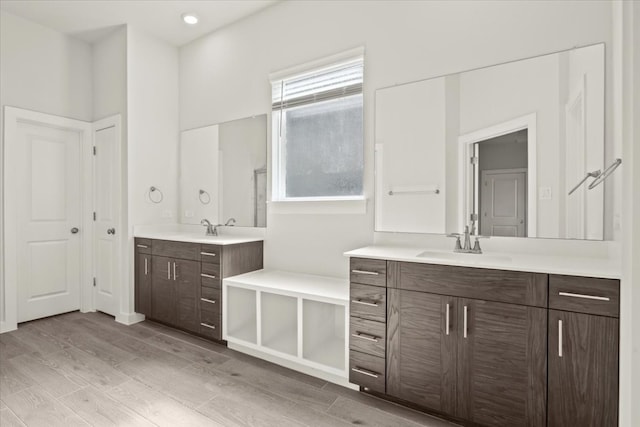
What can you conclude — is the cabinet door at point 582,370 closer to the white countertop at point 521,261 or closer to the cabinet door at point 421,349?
the white countertop at point 521,261

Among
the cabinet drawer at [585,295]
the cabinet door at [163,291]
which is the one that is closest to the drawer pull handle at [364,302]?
the cabinet drawer at [585,295]

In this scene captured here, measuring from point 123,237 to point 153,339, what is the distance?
113 centimetres

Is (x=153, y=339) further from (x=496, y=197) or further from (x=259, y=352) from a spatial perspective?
(x=496, y=197)

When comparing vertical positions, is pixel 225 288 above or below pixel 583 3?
below

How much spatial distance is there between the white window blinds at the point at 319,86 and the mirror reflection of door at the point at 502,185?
1.10 m

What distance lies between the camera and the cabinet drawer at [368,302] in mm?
2018

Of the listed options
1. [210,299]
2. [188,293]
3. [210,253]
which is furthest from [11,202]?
[210,299]

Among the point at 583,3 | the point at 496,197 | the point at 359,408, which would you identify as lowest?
the point at 359,408

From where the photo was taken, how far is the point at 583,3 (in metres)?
1.87

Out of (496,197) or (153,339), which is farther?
(153,339)

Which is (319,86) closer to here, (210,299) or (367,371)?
(210,299)

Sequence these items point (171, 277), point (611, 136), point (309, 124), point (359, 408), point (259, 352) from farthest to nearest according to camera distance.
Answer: point (171, 277) < point (309, 124) < point (259, 352) < point (359, 408) < point (611, 136)

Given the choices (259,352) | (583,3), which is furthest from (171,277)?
(583,3)

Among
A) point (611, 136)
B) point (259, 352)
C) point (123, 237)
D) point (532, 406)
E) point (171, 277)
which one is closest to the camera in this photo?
point (532, 406)
